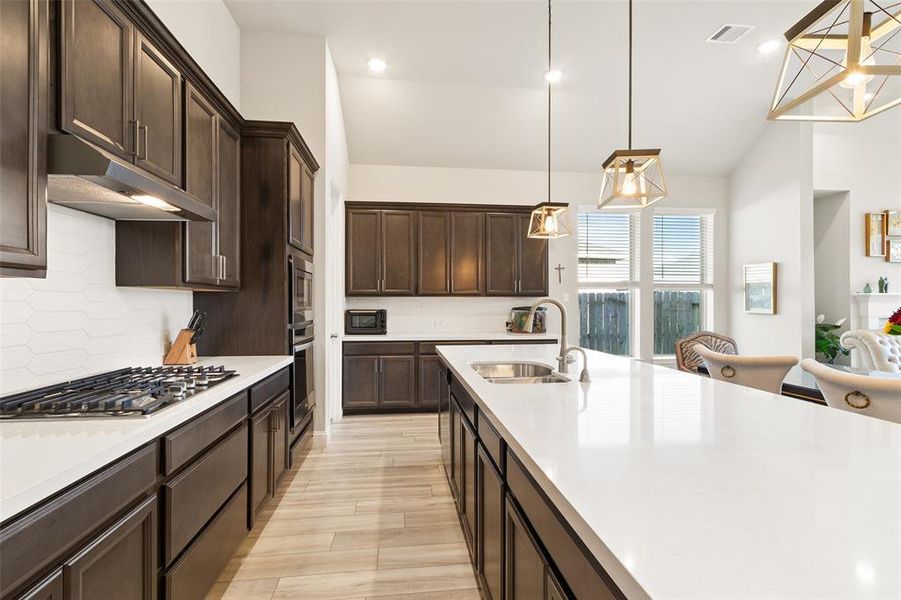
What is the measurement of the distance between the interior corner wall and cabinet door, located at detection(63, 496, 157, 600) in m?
5.95

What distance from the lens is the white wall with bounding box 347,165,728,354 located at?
5.41 m

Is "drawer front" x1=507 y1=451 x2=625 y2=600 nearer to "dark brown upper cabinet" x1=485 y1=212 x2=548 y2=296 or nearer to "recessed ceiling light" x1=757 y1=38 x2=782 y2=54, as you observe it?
"dark brown upper cabinet" x1=485 y1=212 x2=548 y2=296

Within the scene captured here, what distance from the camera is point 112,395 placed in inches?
60.3

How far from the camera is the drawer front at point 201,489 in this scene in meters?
1.43

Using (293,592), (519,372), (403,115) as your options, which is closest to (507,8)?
(403,115)

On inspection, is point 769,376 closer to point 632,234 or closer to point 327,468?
point 327,468

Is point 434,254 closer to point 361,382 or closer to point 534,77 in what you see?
point 361,382

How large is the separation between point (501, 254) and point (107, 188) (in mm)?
4213

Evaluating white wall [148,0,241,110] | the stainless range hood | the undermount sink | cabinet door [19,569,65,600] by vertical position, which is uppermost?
white wall [148,0,241,110]

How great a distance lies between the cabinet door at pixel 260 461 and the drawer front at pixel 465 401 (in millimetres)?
1074

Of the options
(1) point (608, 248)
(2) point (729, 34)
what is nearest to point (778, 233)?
(1) point (608, 248)

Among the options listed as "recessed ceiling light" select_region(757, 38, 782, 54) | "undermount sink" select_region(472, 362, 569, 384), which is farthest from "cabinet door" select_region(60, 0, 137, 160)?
"recessed ceiling light" select_region(757, 38, 782, 54)

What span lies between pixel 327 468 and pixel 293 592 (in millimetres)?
1398

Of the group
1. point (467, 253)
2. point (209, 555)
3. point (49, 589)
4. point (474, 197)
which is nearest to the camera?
point (49, 589)
